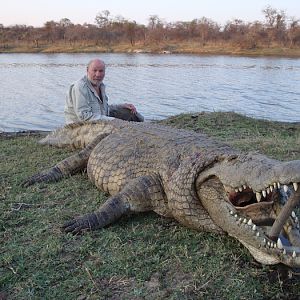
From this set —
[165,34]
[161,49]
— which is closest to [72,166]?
[161,49]

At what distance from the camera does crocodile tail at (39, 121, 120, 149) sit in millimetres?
4934

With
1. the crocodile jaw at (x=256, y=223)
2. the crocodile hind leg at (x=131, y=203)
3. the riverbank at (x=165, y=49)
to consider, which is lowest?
the riverbank at (x=165, y=49)

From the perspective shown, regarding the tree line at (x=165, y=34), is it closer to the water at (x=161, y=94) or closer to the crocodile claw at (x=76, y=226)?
the water at (x=161, y=94)

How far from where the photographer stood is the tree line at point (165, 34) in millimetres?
48281

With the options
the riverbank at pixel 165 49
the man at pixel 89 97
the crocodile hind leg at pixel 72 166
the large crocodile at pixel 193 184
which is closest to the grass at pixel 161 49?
the riverbank at pixel 165 49

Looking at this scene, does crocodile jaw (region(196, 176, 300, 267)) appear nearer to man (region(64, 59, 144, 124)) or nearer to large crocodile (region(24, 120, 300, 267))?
large crocodile (region(24, 120, 300, 267))

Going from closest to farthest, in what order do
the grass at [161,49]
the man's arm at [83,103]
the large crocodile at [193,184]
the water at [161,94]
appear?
the large crocodile at [193,184], the man's arm at [83,103], the water at [161,94], the grass at [161,49]

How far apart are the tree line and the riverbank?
46.2 inches

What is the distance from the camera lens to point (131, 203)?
11.1ft

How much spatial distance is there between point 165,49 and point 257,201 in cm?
4558

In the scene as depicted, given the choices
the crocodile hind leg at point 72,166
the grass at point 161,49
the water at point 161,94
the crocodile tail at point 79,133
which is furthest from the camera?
the grass at point 161,49

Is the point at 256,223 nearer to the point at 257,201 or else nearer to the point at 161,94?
the point at 257,201

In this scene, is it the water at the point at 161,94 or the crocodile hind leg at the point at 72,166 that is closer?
the crocodile hind leg at the point at 72,166

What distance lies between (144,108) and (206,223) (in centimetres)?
920
